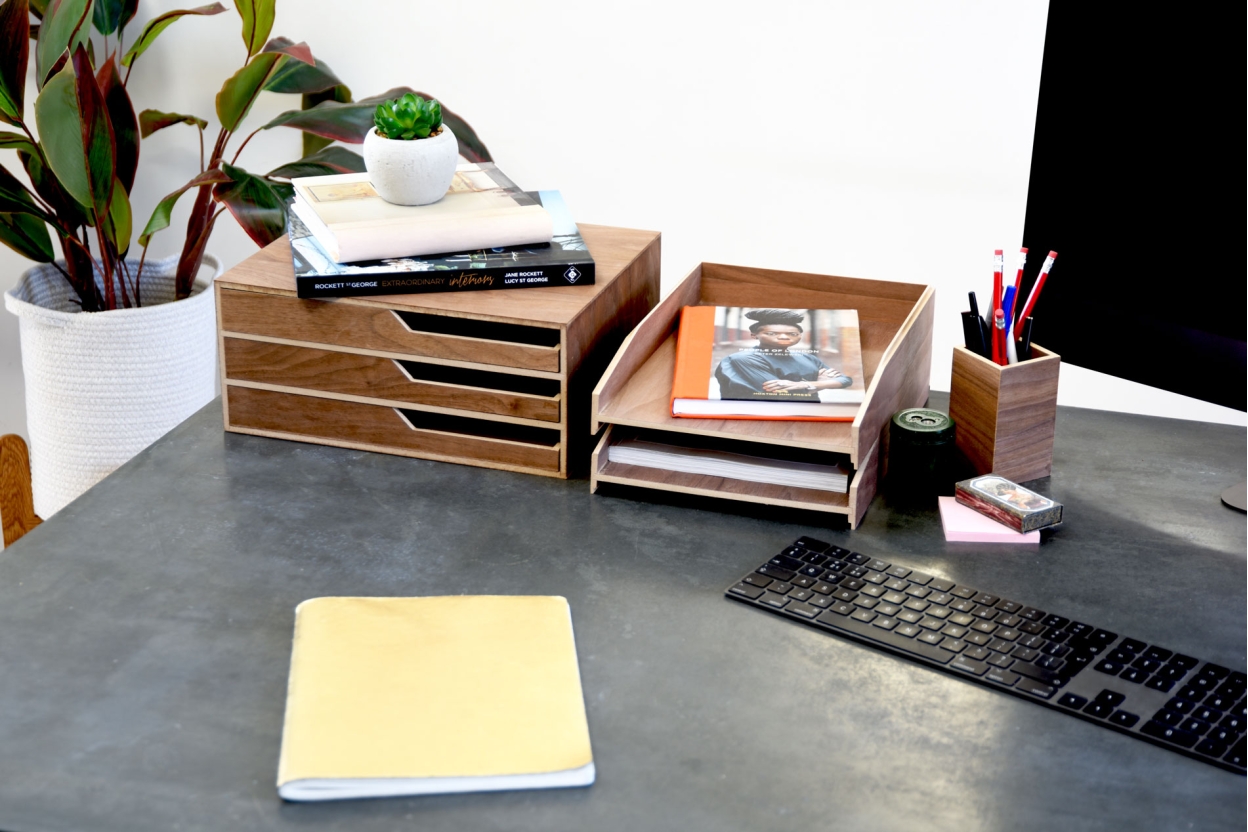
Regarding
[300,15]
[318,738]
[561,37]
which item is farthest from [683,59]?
[318,738]

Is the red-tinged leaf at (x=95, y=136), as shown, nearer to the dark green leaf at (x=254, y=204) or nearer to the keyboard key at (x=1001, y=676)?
the dark green leaf at (x=254, y=204)

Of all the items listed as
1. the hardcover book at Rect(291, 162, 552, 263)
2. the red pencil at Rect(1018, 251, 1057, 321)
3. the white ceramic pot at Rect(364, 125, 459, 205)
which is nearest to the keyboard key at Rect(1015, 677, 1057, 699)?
the red pencil at Rect(1018, 251, 1057, 321)

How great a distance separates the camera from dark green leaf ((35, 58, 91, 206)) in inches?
66.3

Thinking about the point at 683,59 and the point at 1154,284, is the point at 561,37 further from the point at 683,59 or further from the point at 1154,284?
the point at 1154,284

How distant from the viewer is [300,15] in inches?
88.7

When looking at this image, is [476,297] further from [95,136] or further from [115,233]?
[115,233]

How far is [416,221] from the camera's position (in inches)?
48.9

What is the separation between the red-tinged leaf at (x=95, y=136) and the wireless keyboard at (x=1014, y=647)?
121cm

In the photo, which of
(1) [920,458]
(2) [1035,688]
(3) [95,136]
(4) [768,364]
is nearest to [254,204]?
(3) [95,136]

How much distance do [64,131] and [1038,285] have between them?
131cm

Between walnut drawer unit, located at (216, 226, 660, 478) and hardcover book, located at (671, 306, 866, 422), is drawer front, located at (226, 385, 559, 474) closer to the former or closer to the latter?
walnut drawer unit, located at (216, 226, 660, 478)

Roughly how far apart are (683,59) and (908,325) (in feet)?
3.46

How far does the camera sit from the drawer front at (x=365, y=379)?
1206 millimetres

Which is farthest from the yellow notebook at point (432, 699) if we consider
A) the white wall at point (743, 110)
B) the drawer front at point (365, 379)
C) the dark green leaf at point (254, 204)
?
the white wall at point (743, 110)
